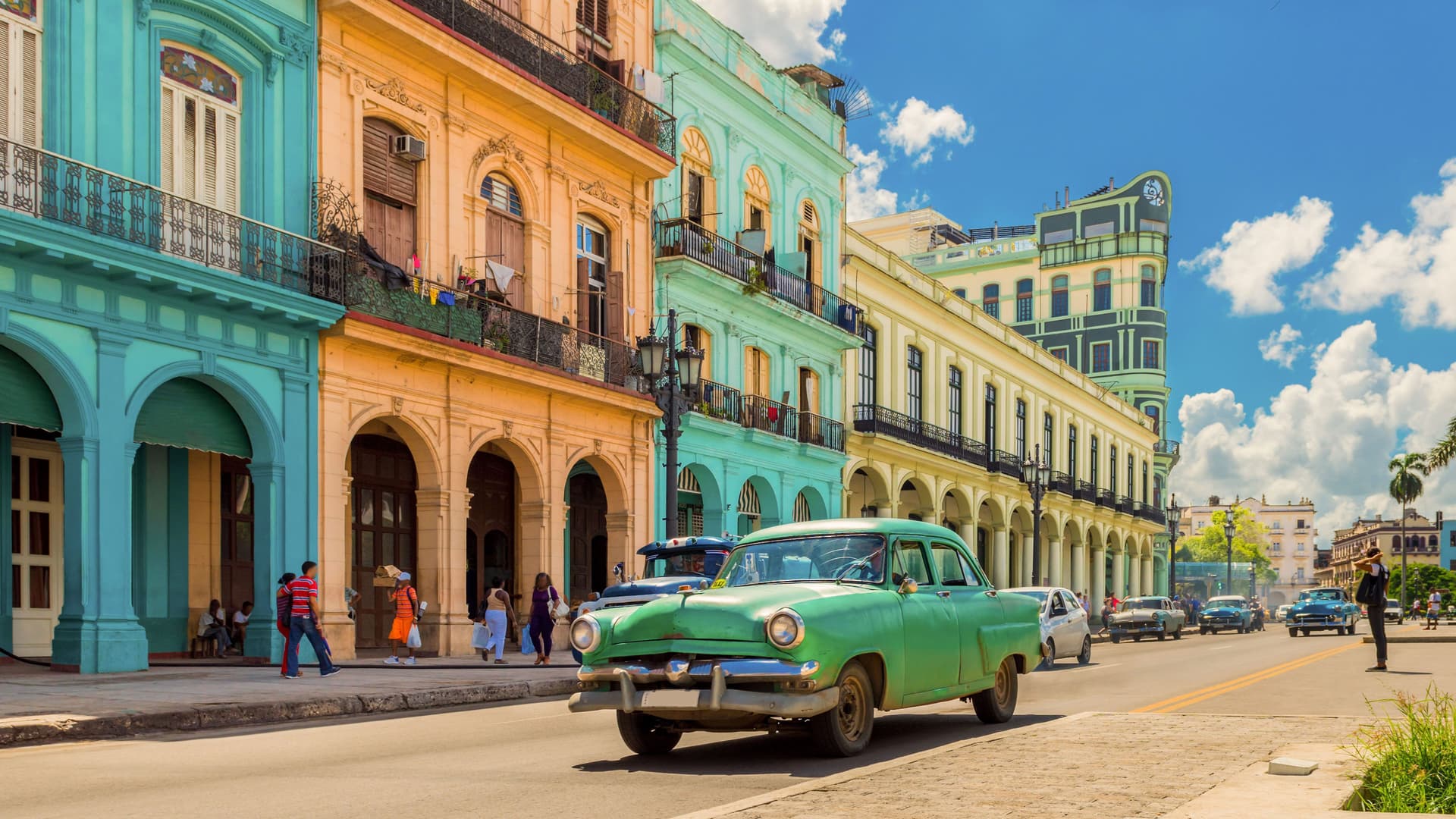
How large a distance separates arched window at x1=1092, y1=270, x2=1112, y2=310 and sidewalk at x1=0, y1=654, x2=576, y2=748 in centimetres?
6553

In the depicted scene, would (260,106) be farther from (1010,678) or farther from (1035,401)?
(1035,401)

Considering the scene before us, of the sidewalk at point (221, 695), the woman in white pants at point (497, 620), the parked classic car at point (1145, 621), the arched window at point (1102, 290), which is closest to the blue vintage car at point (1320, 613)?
the parked classic car at point (1145, 621)

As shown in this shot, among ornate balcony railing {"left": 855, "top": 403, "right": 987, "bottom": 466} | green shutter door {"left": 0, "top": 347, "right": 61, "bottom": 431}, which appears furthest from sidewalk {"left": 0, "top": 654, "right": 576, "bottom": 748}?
ornate balcony railing {"left": 855, "top": 403, "right": 987, "bottom": 466}

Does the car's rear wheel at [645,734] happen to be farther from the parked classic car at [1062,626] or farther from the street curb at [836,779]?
the parked classic car at [1062,626]

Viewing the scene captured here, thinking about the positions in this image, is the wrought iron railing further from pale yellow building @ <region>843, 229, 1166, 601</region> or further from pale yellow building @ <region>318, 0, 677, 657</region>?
pale yellow building @ <region>843, 229, 1166, 601</region>

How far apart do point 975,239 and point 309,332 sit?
78710 mm

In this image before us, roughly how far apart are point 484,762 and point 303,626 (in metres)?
8.74

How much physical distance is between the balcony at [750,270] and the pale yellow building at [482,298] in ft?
2.33

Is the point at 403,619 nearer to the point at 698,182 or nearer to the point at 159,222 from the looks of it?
the point at 159,222

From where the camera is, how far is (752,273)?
3384cm

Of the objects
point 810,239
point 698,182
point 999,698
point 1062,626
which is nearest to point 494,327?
point 698,182

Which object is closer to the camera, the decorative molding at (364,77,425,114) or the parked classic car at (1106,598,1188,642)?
the decorative molding at (364,77,425,114)

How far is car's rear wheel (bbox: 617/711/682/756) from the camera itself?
9891 millimetres

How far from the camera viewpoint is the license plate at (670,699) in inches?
357
